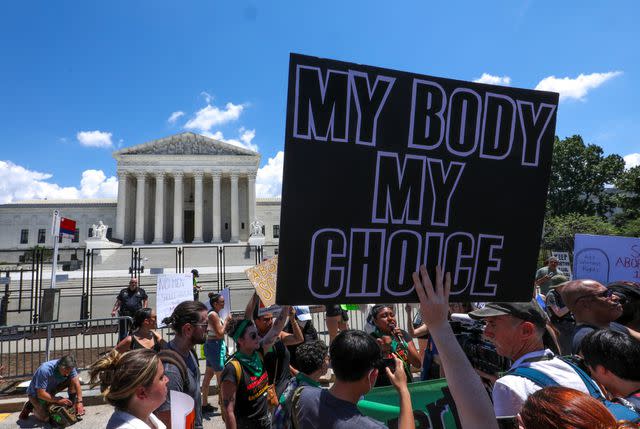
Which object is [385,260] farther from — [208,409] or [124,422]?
[208,409]

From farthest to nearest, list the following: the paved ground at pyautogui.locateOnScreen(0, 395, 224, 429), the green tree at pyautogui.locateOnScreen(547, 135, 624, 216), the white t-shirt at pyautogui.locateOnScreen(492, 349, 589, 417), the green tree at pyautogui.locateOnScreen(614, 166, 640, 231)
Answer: the green tree at pyautogui.locateOnScreen(547, 135, 624, 216)
the green tree at pyautogui.locateOnScreen(614, 166, 640, 231)
the paved ground at pyautogui.locateOnScreen(0, 395, 224, 429)
the white t-shirt at pyautogui.locateOnScreen(492, 349, 589, 417)

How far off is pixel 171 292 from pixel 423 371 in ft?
16.4

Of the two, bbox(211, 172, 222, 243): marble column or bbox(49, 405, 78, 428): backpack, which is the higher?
bbox(211, 172, 222, 243): marble column

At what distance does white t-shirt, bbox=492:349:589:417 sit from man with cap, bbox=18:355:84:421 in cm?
581

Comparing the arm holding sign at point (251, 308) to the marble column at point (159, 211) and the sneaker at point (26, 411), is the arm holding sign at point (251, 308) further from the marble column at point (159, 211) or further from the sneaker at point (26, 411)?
the marble column at point (159, 211)

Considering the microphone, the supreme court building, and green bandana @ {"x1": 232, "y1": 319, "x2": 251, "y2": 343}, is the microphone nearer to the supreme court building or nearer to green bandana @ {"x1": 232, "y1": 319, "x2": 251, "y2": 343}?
green bandana @ {"x1": 232, "y1": 319, "x2": 251, "y2": 343}

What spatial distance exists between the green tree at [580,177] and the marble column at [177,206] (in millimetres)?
45298

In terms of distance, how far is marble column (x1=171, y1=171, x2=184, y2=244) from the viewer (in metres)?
51.8

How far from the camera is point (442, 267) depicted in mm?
1972

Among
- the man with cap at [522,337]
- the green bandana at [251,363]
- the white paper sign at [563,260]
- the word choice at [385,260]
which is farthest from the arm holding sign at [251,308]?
the white paper sign at [563,260]

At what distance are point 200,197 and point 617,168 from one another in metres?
50.2

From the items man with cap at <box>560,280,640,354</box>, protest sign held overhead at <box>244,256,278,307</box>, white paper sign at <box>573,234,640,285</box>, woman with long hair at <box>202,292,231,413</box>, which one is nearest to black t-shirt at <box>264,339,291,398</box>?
protest sign held overhead at <box>244,256,278,307</box>

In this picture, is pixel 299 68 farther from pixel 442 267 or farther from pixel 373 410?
pixel 373 410

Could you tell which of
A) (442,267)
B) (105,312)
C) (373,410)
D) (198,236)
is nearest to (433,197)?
(442,267)
